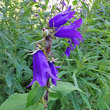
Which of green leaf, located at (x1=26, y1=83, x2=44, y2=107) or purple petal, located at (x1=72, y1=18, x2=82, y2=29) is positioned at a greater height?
purple petal, located at (x1=72, y1=18, x2=82, y2=29)

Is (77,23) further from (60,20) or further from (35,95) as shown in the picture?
(35,95)

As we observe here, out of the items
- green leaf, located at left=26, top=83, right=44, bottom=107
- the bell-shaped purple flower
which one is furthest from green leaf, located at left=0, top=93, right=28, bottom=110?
the bell-shaped purple flower

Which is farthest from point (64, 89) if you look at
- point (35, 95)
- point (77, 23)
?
point (77, 23)

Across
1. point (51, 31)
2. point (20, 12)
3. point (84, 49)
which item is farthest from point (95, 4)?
point (51, 31)

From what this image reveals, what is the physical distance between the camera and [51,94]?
0.97 meters

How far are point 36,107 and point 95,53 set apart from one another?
1337 mm

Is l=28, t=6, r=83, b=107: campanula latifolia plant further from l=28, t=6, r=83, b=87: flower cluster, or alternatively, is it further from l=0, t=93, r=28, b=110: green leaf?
l=0, t=93, r=28, b=110: green leaf

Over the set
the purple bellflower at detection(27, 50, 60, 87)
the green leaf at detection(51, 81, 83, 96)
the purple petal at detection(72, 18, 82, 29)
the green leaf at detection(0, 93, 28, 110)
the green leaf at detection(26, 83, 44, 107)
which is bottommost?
the green leaf at detection(0, 93, 28, 110)

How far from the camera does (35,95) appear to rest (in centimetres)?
81

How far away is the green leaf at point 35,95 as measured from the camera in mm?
798

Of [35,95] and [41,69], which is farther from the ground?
[41,69]

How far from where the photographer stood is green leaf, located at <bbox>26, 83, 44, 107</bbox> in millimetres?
798

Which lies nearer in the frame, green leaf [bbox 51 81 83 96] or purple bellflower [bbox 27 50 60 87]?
purple bellflower [bbox 27 50 60 87]

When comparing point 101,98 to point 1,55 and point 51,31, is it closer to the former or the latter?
point 51,31
